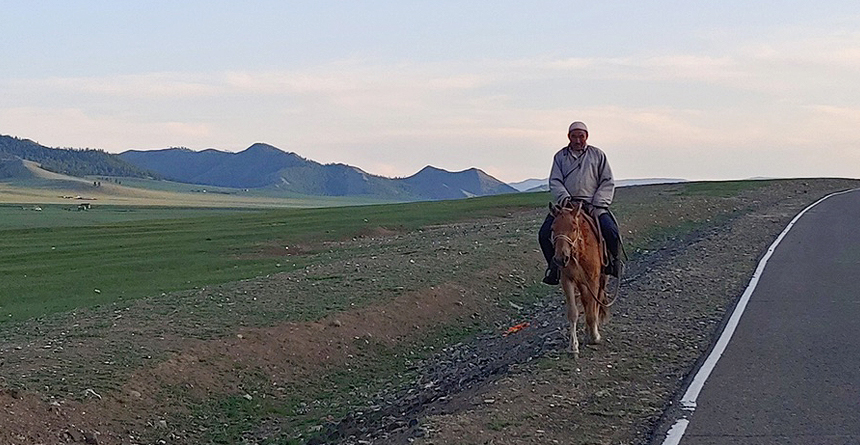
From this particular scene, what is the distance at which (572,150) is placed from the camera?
38.8 feet

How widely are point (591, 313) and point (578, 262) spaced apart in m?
0.84

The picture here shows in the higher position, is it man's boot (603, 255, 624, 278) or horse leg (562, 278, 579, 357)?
man's boot (603, 255, 624, 278)

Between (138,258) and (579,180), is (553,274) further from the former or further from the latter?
(138,258)

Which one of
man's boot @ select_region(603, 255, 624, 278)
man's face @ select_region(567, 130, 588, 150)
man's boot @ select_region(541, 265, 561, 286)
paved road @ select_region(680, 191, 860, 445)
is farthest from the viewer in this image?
man's boot @ select_region(603, 255, 624, 278)

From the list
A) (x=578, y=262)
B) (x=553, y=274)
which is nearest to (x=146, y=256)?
(x=553, y=274)

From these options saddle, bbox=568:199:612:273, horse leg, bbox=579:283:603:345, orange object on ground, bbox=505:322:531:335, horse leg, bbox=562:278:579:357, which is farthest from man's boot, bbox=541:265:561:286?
orange object on ground, bbox=505:322:531:335

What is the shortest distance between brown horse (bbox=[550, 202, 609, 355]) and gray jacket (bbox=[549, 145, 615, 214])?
0.68ft

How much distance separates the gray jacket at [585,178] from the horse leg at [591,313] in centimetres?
92

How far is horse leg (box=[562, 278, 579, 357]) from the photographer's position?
1164 centimetres

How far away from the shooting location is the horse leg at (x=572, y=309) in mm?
11641

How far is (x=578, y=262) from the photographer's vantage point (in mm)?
11547

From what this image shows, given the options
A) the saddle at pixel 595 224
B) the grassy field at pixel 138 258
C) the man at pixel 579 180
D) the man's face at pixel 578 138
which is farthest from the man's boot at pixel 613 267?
the grassy field at pixel 138 258

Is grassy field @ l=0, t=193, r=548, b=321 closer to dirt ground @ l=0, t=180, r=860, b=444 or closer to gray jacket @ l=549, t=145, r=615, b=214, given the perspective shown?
dirt ground @ l=0, t=180, r=860, b=444

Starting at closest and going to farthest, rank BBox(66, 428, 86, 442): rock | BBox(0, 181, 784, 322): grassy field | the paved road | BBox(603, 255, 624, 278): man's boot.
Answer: the paved road → BBox(66, 428, 86, 442): rock → BBox(603, 255, 624, 278): man's boot → BBox(0, 181, 784, 322): grassy field
